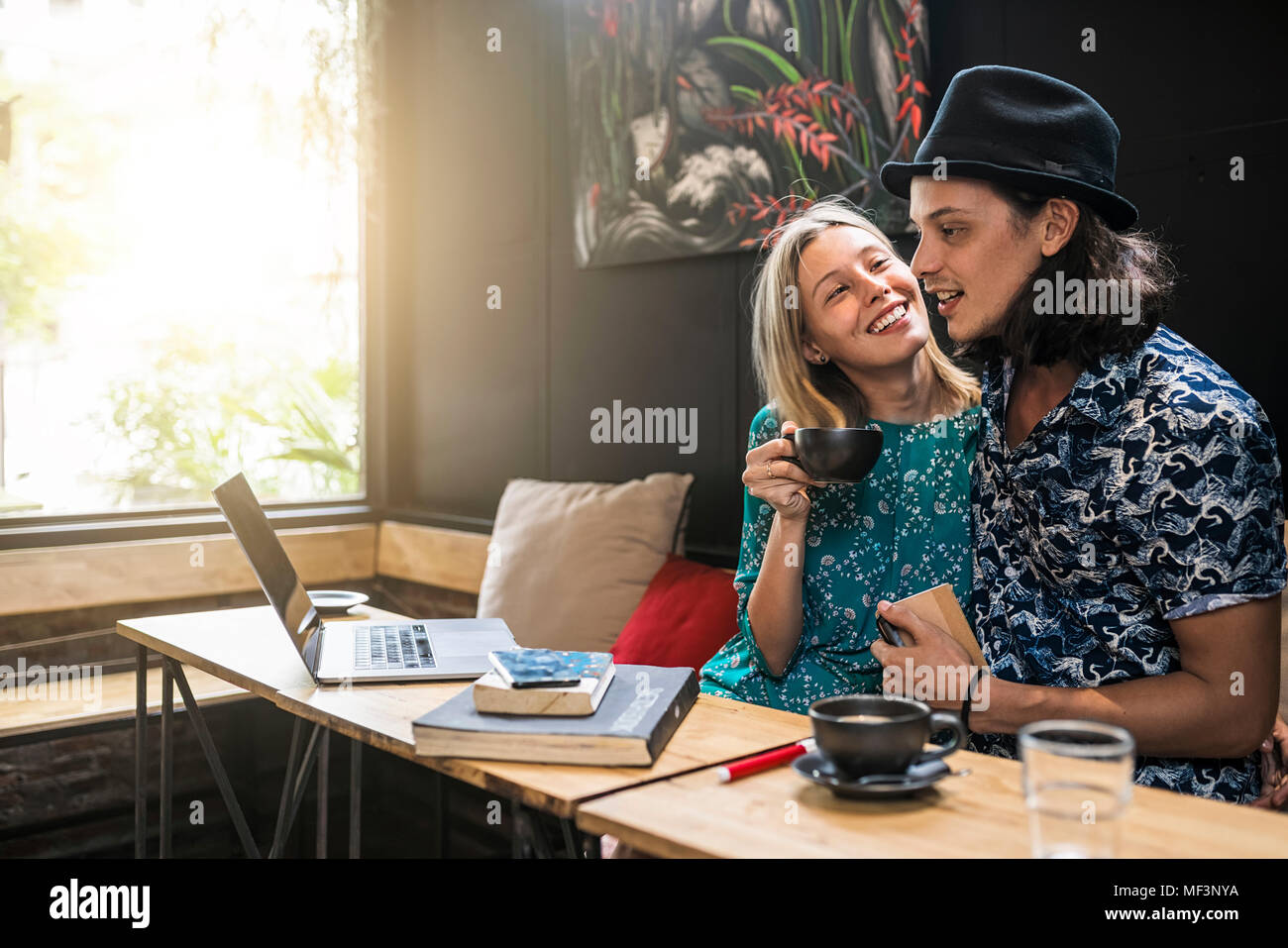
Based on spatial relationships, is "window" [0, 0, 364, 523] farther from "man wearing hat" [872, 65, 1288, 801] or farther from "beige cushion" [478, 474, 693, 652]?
"man wearing hat" [872, 65, 1288, 801]

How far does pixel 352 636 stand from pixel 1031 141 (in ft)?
4.62

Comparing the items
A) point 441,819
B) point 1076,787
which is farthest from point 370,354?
point 1076,787

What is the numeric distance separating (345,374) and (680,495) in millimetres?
1819

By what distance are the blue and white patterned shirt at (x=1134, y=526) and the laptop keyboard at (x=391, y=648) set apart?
0.92 m

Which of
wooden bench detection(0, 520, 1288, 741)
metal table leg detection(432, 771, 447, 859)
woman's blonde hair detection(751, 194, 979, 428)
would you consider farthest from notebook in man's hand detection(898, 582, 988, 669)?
wooden bench detection(0, 520, 1288, 741)

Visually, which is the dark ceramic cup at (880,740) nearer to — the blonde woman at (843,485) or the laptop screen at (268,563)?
the blonde woman at (843,485)

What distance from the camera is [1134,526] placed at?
1466mm

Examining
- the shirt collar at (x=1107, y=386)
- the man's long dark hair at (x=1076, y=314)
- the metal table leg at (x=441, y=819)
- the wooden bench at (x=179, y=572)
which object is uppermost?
the man's long dark hair at (x=1076, y=314)

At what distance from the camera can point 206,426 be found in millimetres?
3705

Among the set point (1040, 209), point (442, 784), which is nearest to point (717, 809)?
point (1040, 209)

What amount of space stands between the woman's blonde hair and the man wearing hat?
28 cm

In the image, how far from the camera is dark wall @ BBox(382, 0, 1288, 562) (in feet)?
6.54

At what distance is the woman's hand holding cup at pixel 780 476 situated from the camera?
5.74ft

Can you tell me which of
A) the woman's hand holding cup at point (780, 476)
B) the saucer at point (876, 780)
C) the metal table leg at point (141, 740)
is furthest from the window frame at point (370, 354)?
the saucer at point (876, 780)
